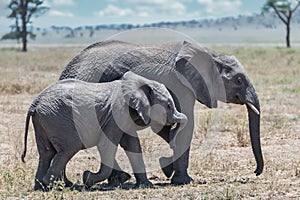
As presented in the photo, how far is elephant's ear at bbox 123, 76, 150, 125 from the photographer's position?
6934mm

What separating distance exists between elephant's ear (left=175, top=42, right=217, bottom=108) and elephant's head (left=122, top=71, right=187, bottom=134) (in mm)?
464

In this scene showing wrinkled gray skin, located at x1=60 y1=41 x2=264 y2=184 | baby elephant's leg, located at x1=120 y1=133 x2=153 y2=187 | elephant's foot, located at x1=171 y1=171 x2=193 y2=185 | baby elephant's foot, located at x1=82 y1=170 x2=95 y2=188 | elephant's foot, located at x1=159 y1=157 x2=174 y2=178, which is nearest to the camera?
baby elephant's foot, located at x1=82 y1=170 x2=95 y2=188

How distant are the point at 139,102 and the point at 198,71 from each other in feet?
3.28

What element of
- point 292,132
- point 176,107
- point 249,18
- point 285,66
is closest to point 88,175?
point 176,107

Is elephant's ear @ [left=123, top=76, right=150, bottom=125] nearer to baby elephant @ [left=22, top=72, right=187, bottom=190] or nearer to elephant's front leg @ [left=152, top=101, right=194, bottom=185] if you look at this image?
baby elephant @ [left=22, top=72, right=187, bottom=190]

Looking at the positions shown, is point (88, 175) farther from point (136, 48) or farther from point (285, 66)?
point (285, 66)

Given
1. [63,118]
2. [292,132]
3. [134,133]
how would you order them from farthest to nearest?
1. [292,132]
2. [134,133]
3. [63,118]

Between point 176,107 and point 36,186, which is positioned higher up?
point 176,107

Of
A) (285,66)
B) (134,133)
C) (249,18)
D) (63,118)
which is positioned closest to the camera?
(63,118)

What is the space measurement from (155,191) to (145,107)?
35.3 inches

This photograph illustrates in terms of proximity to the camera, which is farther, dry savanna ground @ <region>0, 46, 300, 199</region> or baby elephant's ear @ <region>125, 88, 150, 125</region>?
baby elephant's ear @ <region>125, 88, 150, 125</region>

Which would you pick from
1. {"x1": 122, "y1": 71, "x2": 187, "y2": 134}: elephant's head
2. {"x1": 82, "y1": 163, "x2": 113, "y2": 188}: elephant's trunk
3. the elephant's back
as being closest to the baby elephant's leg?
{"x1": 122, "y1": 71, "x2": 187, "y2": 134}: elephant's head

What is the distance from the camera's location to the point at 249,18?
607 feet

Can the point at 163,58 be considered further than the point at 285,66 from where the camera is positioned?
No
